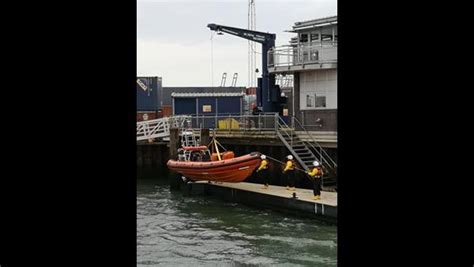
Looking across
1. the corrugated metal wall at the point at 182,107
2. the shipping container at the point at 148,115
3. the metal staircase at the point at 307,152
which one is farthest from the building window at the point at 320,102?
the shipping container at the point at 148,115

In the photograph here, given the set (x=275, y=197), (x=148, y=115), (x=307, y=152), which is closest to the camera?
(x=275, y=197)

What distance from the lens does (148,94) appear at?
37031 millimetres

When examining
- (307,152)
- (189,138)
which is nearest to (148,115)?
(189,138)

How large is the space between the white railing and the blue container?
13087 millimetres

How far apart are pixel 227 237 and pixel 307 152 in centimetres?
688

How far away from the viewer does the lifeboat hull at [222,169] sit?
20.4 m

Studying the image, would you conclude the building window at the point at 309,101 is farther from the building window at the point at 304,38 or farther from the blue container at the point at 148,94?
the blue container at the point at 148,94

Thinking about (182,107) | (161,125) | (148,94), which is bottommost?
(161,125)

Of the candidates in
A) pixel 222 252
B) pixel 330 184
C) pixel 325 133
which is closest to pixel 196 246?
pixel 222 252

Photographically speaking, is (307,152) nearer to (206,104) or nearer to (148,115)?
(206,104)
